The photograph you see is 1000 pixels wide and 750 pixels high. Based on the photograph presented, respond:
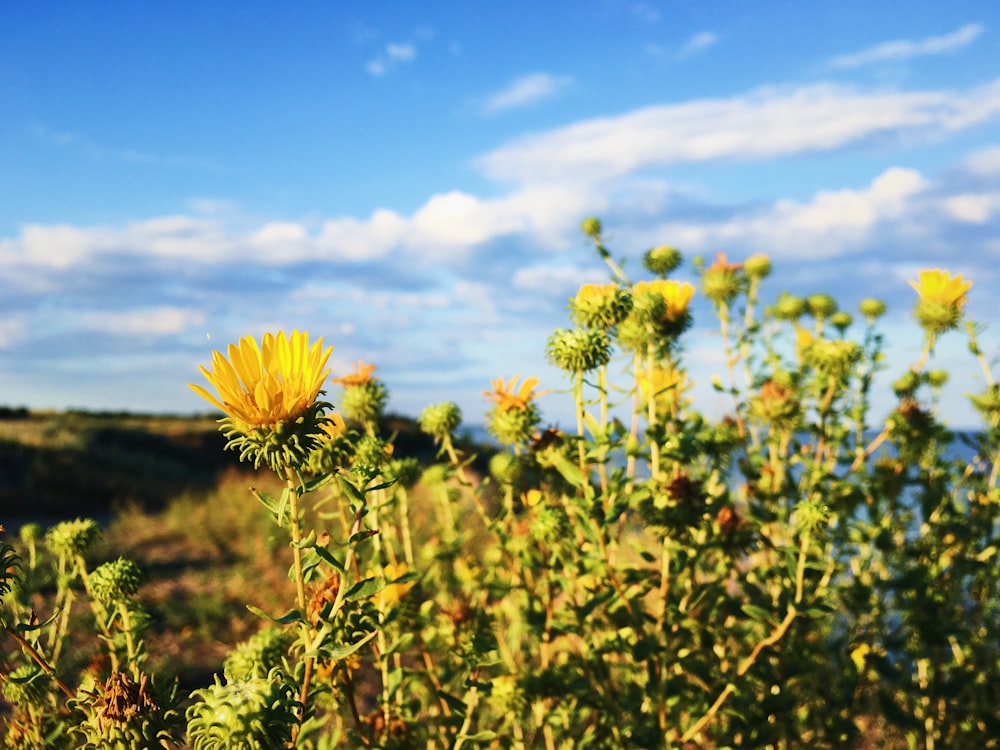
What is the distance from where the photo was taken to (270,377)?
1518 millimetres

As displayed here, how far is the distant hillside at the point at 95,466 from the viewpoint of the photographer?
16.7 m

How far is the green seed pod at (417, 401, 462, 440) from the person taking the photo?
10.4ft

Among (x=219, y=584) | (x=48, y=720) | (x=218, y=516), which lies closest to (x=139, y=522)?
(x=218, y=516)

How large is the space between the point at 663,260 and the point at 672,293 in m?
1.21

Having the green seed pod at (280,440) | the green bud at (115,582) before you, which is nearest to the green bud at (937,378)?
the green seed pod at (280,440)

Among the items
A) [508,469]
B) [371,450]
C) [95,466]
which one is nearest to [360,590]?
[371,450]

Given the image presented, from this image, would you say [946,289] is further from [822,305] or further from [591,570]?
[591,570]

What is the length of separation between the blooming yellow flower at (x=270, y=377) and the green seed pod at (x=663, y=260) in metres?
3.10

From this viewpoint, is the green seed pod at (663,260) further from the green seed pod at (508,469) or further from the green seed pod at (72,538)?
the green seed pod at (72,538)

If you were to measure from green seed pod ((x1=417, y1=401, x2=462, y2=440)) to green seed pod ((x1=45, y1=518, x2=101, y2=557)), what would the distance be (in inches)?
51.8

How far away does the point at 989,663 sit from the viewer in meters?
4.19

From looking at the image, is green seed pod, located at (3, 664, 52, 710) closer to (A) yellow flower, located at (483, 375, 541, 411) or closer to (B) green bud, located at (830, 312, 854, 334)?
(A) yellow flower, located at (483, 375, 541, 411)

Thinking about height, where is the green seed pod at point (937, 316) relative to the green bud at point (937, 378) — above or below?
above

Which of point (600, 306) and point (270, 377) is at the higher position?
point (600, 306)
